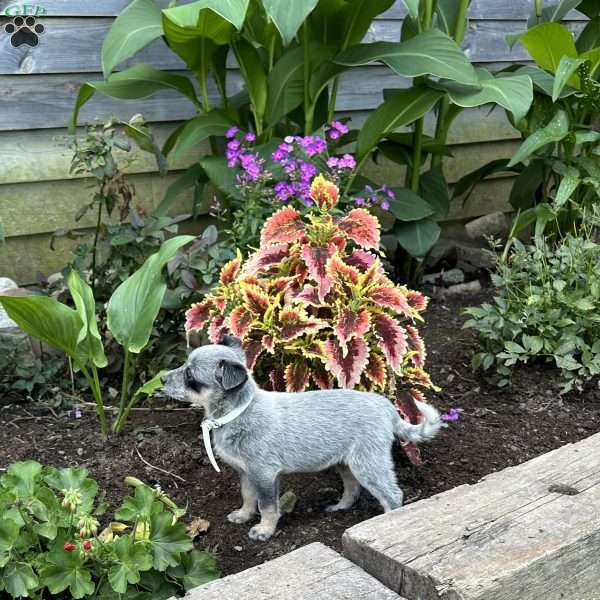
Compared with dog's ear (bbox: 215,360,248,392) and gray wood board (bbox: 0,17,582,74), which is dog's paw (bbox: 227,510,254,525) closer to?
dog's ear (bbox: 215,360,248,392)

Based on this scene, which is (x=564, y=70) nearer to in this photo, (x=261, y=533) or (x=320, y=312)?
(x=320, y=312)

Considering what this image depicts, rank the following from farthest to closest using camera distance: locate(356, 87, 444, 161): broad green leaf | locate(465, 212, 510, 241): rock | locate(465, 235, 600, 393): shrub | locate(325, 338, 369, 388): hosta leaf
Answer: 1. locate(465, 212, 510, 241): rock
2. locate(356, 87, 444, 161): broad green leaf
3. locate(465, 235, 600, 393): shrub
4. locate(325, 338, 369, 388): hosta leaf

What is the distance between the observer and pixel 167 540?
2119 mm

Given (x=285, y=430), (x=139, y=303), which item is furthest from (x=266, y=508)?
(x=139, y=303)

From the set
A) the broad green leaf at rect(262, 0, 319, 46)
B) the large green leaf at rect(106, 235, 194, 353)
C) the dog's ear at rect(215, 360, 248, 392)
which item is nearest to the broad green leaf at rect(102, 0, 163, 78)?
the broad green leaf at rect(262, 0, 319, 46)

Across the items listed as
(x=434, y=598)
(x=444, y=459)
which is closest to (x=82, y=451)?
(x=444, y=459)

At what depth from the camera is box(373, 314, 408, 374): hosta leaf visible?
2.79 metres

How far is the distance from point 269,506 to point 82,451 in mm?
936

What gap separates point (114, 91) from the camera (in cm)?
390

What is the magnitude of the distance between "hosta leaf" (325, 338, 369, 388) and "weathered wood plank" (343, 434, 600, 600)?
57 centimetres

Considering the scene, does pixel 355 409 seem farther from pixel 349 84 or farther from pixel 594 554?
pixel 349 84

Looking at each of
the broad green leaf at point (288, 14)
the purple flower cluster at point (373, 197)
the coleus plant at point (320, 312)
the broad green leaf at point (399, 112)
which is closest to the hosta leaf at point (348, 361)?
the coleus plant at point (320, 312)

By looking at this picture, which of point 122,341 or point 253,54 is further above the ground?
point 253,54

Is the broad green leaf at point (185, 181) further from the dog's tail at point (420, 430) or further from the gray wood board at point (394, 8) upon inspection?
the dog's tail at point (420, 430)
